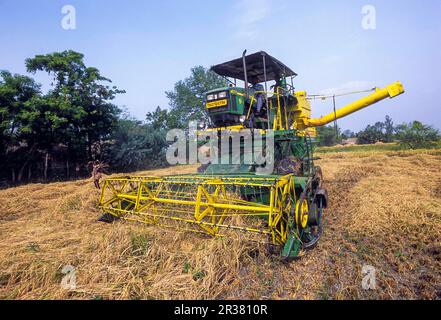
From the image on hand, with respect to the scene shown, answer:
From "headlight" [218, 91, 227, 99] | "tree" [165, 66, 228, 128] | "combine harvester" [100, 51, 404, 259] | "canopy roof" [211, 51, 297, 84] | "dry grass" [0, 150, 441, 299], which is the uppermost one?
"tree" [165, 66, 228, 128]

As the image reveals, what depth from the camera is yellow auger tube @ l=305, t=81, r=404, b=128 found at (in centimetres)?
776

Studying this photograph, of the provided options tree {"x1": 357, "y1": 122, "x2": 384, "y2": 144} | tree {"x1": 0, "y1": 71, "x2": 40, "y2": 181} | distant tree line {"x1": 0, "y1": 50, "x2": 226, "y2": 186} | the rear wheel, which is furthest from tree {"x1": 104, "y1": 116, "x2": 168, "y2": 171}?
tree {"x1": 357, "y1": 122, "x2": 384, "y2": 144}

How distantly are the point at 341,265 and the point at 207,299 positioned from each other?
187 centimetres

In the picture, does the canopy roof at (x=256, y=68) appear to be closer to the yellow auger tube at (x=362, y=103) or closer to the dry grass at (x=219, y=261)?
the yellow auger tube at (x=362, y=103)

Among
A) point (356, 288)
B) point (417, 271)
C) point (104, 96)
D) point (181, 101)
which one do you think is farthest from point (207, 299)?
point (181, 101)

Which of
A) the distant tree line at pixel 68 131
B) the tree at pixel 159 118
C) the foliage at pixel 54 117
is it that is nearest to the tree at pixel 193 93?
the tree at pixel 159 118

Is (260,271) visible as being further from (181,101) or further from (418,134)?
(181,101)

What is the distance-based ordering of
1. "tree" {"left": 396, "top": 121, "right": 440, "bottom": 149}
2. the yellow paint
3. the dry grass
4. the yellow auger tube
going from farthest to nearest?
"tree" {"left": 396, "top": 121, "right": 440, "bottom": 149}
the yellow auger tube
the yellow paint
the dry grass

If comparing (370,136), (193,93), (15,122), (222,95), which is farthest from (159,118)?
(370,136)

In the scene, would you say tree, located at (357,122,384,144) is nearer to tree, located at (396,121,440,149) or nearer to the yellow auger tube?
tree, located at (396,121,440,149)

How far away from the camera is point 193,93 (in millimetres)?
30516

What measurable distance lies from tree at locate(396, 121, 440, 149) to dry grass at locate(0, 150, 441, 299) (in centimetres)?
1615

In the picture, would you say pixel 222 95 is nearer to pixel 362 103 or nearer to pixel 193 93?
pixel 362 103

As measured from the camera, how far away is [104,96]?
52.4 feet
